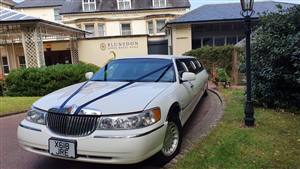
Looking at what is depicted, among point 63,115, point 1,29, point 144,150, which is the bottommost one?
point 144,150

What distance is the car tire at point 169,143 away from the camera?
13.8 ft

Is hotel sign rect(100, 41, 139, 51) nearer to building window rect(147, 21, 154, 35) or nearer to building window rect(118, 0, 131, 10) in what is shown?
building window rect(147, 21, 154, 35)

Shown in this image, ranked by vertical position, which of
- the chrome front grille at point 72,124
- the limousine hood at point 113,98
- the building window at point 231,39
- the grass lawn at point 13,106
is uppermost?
the building window at point 231,39

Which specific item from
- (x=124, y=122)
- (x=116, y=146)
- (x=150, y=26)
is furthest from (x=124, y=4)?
(x=116, y=146)

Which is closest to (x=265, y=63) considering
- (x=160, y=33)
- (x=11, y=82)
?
(x=11, y=82)

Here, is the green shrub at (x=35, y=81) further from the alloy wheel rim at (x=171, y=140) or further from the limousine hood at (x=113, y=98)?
the alloy wheel rim at (x=171, y=140)

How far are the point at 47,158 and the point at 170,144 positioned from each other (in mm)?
2044

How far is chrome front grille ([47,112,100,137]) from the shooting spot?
3.62 m

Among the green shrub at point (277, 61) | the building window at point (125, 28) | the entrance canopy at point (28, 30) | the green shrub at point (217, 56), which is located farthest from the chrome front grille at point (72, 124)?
the building window at point (125, 28)

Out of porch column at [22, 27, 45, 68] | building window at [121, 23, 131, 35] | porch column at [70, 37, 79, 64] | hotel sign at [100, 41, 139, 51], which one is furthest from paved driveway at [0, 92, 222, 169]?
building window at [121, 23, 131, 35]

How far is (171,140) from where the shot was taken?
4.53 metres

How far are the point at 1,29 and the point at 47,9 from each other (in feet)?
58.4

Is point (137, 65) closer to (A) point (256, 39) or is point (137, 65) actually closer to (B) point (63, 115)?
(B) point (63, 115)

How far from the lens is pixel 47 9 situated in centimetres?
3325
